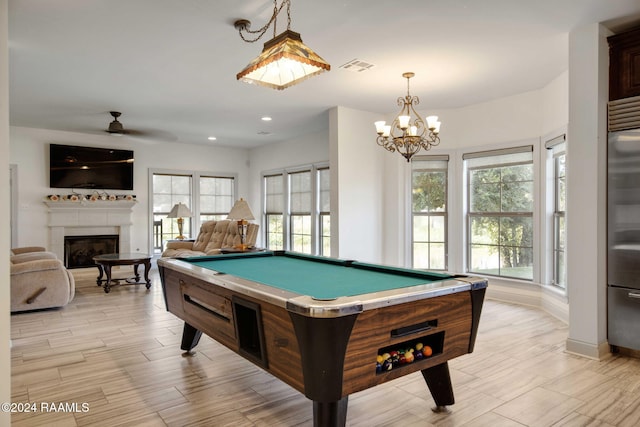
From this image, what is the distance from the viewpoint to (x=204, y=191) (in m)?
8.99

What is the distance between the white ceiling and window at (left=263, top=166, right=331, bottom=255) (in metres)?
1.80

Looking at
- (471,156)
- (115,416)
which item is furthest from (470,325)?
(471,156)

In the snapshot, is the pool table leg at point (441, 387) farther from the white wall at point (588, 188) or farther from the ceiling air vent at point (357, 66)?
the ceiling air vent at point (357, 66)

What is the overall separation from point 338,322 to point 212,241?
18.4ft

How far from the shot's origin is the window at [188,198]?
843cm

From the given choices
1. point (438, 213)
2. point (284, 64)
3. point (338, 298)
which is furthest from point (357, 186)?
point (338, 298)

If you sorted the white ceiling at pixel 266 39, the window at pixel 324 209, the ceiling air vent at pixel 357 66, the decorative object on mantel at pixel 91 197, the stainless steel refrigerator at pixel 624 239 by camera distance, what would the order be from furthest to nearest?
the window at pixel 324 209, the decorative object on mantel at pixel 91 197, the ceiling air vent at pixel 357 66, the stainless steel refrigerator at pixel 624 239, the white ceiling at pixel 266 39

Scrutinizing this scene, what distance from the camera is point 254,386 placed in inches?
108

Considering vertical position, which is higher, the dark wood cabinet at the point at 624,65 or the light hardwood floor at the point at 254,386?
the dark wood cabinet at the point at 624,65

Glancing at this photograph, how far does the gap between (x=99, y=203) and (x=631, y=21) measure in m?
8.06

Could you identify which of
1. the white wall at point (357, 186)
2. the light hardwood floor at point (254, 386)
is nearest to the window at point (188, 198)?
the white wall at point (357, 186)

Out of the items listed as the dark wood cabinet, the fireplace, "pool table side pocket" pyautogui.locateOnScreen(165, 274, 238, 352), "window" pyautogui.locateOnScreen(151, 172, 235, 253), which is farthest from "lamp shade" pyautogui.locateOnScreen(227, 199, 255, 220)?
the dark wood cabinet

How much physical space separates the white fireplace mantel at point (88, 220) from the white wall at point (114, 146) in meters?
0.14

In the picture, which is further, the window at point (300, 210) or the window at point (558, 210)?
the window at point (300, 210)
